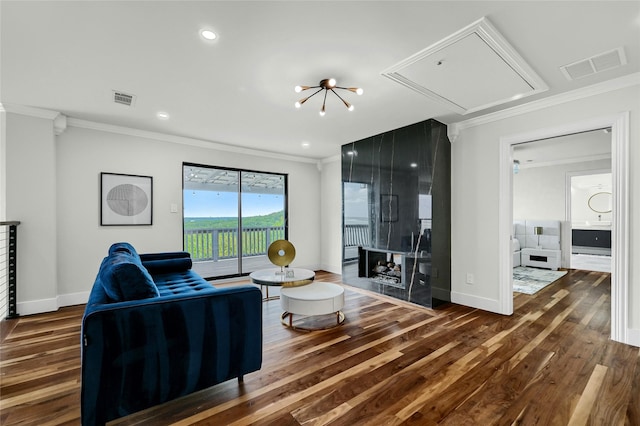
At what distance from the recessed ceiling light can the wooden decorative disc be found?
7.65 feet

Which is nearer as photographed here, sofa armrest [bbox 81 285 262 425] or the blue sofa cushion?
sofa armrest [bbox 81 285 262 425]

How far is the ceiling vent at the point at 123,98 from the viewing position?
294cm

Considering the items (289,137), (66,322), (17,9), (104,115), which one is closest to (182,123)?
(104,115)

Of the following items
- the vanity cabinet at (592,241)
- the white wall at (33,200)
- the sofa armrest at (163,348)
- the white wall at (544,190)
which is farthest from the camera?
the vanity cabinet at (592,241)

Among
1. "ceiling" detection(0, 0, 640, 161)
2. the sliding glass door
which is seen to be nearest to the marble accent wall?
"ceiling" detection(0, 0, 640, 161)

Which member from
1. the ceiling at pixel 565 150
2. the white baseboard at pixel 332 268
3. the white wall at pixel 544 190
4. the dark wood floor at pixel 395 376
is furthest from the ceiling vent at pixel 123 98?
the white wall at pixel 544 190

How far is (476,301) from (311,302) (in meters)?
2.26

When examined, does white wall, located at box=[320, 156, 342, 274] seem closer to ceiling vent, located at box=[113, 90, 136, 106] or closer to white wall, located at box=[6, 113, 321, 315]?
white wall, located at box=[6, 113, 321, 315]

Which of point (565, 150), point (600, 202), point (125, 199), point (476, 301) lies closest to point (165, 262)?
point (125, 199)

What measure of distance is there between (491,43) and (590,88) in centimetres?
158

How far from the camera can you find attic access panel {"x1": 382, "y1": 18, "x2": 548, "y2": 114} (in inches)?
79.5

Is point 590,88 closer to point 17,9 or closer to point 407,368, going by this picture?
point 407,368

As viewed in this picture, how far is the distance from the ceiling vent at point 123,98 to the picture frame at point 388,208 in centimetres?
341

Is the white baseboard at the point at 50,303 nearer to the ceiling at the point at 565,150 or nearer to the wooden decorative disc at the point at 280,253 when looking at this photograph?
the wooden decorative disc at the point at 280,253
